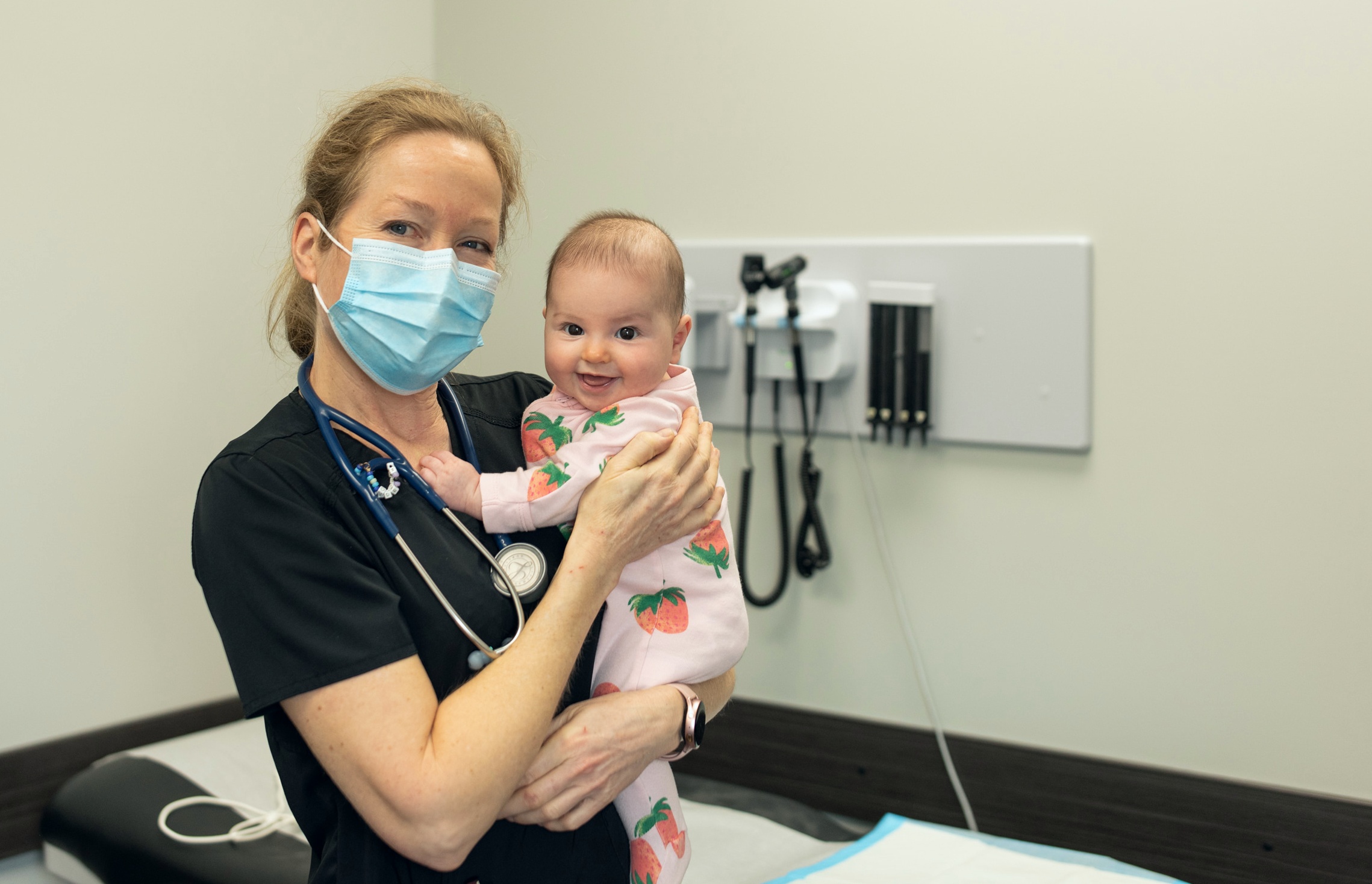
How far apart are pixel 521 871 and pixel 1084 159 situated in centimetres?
146

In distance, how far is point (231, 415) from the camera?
2041mm

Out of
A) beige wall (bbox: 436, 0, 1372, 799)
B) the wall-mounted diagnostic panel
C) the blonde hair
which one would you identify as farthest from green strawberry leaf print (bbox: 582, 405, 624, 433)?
beige wall (bbox: 436, 0, 1372, 799)

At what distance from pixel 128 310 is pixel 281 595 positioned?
120 centimetres

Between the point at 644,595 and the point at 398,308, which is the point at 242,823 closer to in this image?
the point at 644,595

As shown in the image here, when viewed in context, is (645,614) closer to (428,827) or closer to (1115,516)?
(428,827)

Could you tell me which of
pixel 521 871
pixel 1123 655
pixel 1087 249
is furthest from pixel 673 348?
pixel 1123 655

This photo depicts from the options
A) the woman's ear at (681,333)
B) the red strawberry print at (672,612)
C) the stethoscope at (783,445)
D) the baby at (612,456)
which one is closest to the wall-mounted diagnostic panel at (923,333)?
the stethoscope at (783,445)

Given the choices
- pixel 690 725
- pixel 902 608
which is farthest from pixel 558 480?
pixel 902 608

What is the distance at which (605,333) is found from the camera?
4.00 feet

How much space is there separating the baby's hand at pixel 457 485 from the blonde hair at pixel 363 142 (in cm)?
27

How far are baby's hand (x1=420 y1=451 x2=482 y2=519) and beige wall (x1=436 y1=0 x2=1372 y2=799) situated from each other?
101 cm

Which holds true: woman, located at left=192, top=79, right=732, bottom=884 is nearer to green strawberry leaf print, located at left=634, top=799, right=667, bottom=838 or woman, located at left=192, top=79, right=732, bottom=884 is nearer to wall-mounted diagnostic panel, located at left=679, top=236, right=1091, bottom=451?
green strawberry leaf print, located at left=634, top=799, right=667, bottom=838

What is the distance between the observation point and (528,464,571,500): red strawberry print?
3.64 feet

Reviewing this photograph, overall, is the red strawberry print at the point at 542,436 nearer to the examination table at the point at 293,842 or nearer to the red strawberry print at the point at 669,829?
the red strawberry print at the point at 669,829
